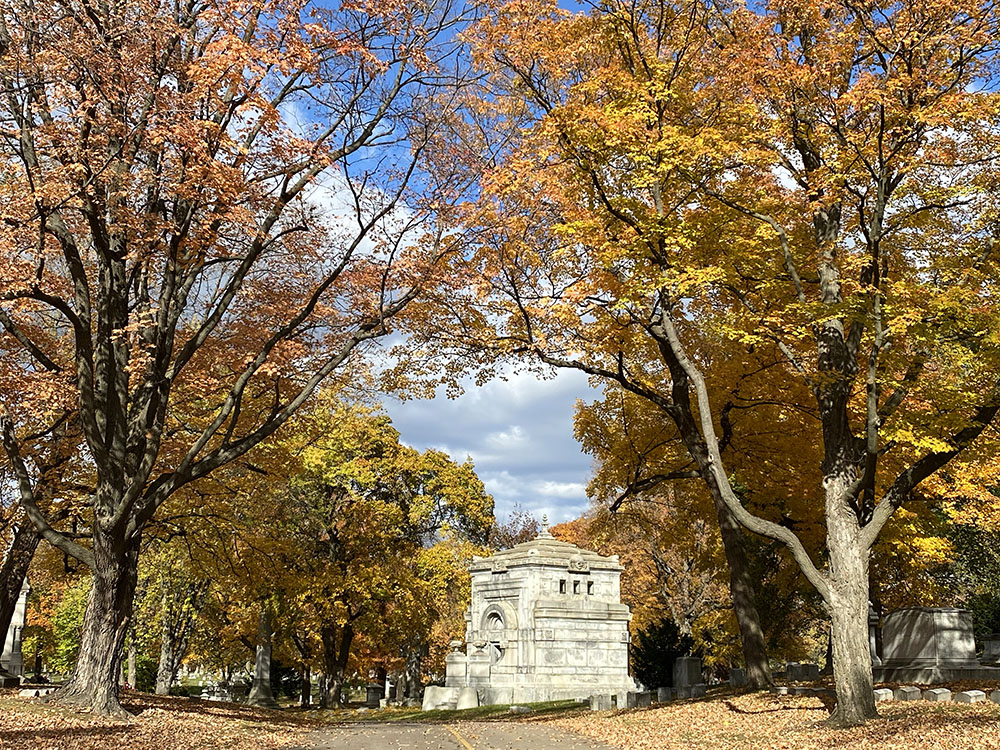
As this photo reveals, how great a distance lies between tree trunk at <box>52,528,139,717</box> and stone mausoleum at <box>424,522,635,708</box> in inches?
634

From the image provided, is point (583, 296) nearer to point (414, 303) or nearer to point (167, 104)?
point (414, 303)

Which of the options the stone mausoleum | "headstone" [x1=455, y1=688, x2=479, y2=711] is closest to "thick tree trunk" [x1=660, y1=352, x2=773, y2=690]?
"headstone" [x1=455, y1=688, x2=479, y2=711]

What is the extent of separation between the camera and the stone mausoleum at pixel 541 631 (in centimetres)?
2944

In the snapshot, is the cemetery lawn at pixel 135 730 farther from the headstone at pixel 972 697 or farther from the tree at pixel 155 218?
the headstone at pixel 972 697

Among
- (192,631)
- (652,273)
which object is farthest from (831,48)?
(192,631)

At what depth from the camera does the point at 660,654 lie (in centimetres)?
3133

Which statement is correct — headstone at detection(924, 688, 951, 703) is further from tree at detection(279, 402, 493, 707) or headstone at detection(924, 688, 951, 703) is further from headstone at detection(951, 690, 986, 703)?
tree at detection(279, 402, 493, 707)

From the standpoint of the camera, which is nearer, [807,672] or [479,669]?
[807,672]

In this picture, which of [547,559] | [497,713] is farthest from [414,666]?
[497,713]

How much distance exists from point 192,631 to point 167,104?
33822 millimetres

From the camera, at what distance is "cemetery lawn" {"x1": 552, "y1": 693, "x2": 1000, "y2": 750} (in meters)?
10.7

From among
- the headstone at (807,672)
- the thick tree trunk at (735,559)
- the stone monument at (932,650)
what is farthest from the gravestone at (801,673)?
the thick tree trunk at (735,559)

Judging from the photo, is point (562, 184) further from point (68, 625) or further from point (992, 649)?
point (68, 625)

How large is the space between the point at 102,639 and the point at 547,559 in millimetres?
18975
